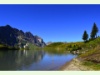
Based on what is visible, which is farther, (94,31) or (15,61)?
(94,31)

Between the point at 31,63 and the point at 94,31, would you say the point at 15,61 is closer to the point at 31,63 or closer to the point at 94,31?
the point at 31,63

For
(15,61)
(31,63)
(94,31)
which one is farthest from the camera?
(94,31)

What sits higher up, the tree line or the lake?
the tree line

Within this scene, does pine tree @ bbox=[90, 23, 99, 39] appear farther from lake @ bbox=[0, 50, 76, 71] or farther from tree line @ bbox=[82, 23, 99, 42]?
lake @ bbox=[0, 50, 76, 71]

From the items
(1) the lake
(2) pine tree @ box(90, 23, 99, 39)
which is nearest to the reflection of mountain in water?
(1) the lake

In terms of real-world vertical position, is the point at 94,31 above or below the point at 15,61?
above

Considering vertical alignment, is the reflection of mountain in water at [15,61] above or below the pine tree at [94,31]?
below

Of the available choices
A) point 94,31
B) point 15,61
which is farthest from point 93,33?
point 15,61

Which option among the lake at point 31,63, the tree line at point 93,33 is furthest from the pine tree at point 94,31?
the lake at point 31,63

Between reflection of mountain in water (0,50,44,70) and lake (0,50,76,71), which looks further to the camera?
reflection of mountain in water (0,50,44,70)

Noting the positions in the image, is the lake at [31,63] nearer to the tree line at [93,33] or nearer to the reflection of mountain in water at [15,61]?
the reflection of mountain in water at [15,61]
